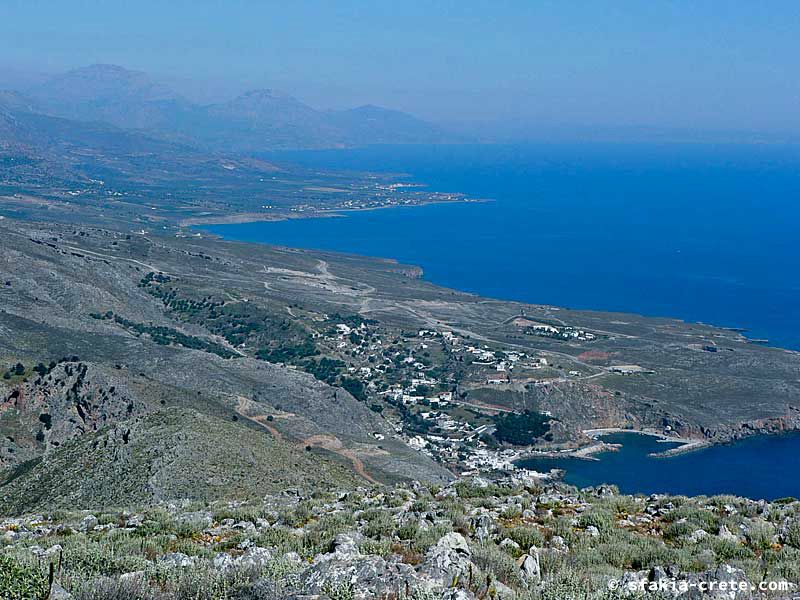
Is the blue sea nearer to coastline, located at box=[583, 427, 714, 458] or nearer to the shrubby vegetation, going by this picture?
coastline, located at box=[583, 427, 714, 458]

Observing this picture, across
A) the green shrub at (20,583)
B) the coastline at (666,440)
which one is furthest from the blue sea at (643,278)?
the green shrub at (20,583)

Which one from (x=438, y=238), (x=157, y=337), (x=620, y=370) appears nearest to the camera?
(x=157, y=337)

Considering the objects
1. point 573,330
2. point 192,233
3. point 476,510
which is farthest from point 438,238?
point 476,510

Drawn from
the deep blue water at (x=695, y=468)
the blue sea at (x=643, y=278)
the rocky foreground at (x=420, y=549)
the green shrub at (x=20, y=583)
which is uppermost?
the green shrub at (x=20, y=583)

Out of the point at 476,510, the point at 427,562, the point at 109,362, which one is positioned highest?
the point at 427,562

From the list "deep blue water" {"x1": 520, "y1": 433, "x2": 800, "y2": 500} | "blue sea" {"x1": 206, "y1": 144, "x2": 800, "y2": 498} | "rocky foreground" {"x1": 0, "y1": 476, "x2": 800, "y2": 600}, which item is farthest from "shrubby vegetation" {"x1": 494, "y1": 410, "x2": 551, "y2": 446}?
"rocky foreground" {"x1": 0, "y1": 476, "x2": 800, "y2": 600}

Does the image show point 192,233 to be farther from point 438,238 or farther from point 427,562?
point 427,562

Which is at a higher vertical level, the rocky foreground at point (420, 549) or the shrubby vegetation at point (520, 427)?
the rocky foreground at point (420, 549)

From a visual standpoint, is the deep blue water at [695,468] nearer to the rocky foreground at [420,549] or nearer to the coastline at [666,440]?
the coastline at [666,440]
